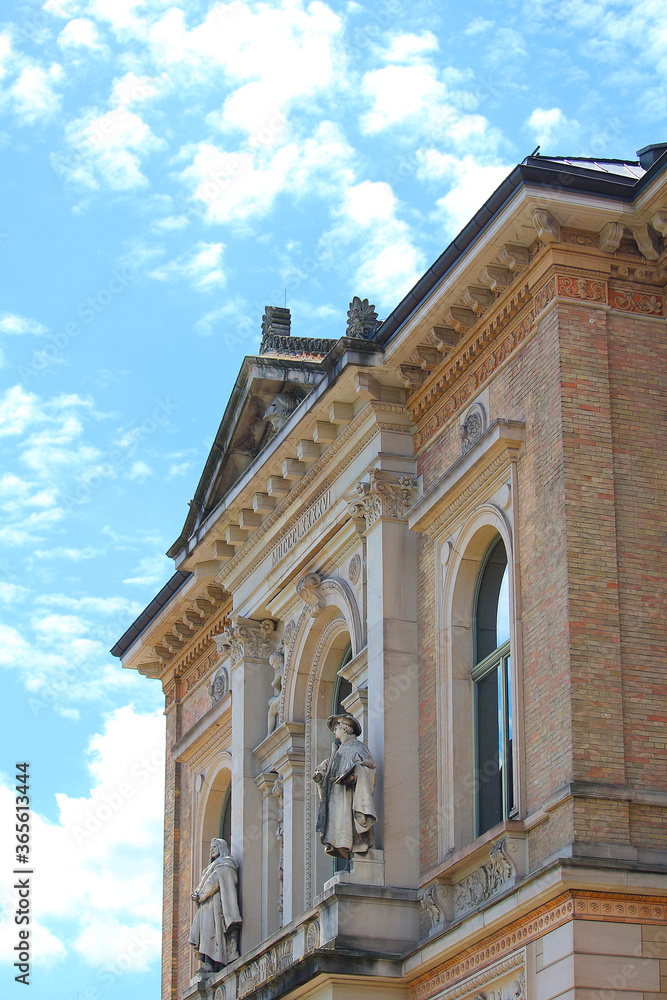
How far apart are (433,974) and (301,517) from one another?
7.08 meters

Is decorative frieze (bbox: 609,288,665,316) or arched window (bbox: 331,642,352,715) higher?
decorative frieze (bbox: 609,288,665,316)

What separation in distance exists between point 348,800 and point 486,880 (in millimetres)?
2523

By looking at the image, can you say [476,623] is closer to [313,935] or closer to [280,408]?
[313,935]

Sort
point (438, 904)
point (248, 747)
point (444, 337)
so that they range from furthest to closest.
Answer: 1. point (248, 747)
2. point (444, 337)
3. point (438, 904)

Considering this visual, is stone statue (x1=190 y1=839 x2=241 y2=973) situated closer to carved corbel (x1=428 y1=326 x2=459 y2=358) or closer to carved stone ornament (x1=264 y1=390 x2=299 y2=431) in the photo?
carved stone ornament (x1=264 y1=390 x2=299 y2=431)

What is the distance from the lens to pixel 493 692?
62.1 ft

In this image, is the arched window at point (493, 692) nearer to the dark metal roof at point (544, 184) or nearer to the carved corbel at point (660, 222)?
the dark metal roof at point (544, 184)

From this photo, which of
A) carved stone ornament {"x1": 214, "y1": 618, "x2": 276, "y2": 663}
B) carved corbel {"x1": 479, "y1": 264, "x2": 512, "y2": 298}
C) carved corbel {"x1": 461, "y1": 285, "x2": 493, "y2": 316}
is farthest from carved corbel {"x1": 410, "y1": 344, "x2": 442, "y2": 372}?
carved stone ornament {"x1": 214, "y1": 618, "x2": 276, "y2": 663}

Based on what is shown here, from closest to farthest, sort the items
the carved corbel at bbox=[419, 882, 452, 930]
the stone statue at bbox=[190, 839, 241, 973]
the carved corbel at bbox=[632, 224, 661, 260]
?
the carved corbel at bbox=[632, 224, 661, 260], the carved corbel at bbox=[419, 882, 452, 930], the stone statue at bbox=[190, 839, 241, 973]

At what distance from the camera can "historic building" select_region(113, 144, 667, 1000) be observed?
1622cm

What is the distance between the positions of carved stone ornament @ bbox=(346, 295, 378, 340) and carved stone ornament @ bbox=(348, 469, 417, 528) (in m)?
1.64

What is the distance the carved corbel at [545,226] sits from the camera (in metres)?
17.6

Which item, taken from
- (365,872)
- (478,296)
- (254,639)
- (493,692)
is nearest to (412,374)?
(478,296)

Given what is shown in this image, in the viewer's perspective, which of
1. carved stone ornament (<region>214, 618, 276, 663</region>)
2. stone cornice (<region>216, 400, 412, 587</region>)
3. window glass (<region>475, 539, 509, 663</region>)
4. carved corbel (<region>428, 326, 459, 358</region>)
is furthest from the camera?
carved stone ornament (<region>214, 618, 276, 663</region>)
